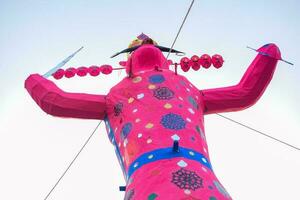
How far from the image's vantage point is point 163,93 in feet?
6.72

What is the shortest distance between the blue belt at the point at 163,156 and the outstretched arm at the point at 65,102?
48 centimetres

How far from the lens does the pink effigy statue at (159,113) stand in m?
1.59

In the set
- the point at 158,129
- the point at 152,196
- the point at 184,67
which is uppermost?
the point at 184,67

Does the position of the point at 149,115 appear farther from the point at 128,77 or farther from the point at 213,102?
the point at 213,102

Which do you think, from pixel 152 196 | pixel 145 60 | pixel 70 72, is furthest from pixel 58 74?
pixel 152 196

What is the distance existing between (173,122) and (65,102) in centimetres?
59

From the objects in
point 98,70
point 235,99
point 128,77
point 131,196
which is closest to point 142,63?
point 128,77

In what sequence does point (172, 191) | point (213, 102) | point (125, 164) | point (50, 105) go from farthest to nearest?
point (213, 102), point (50, 105), point (125, 164), point (172, 191)

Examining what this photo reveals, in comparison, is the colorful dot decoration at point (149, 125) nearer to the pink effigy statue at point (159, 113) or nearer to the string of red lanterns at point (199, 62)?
the pink effigy statue at point (159, 113)

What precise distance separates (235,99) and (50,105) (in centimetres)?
98

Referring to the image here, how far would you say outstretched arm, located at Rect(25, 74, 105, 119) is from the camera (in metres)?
2.13

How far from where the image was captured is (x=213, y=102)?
2301 millimetres

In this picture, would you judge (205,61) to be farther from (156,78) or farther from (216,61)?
(156,78)

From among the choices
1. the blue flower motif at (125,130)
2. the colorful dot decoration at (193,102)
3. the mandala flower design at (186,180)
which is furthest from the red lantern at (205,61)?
the mandala flower design at (186,180)
